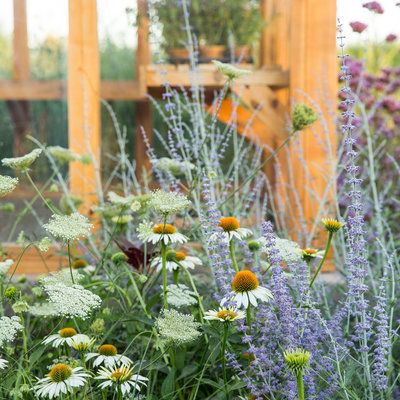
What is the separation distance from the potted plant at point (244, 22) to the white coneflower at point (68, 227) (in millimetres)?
2645

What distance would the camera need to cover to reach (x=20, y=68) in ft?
12.2

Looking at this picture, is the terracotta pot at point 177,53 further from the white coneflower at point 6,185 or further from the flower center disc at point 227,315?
the flower center disc at point 227,315

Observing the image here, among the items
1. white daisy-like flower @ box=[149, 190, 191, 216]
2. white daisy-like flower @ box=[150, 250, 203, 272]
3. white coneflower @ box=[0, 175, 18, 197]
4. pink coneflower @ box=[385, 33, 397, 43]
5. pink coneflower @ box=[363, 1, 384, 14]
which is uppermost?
pink coneflower @ box=[363, 1, 384, 14]

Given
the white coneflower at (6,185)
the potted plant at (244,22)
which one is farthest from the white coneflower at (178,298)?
the potted plant at (244,22)

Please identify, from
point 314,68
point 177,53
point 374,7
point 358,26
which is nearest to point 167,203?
point 358,26

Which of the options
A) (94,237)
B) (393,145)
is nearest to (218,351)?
(94,237)

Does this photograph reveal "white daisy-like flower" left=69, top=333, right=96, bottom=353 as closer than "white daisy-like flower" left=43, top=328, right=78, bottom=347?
Yes

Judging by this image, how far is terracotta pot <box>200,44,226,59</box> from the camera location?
13.6ft

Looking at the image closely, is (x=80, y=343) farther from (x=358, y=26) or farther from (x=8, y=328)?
(x=358, y=26)

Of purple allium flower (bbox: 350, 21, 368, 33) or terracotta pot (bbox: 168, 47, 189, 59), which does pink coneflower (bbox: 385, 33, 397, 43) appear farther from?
purple allium flower (bbox: 350, 21, 368, 33)

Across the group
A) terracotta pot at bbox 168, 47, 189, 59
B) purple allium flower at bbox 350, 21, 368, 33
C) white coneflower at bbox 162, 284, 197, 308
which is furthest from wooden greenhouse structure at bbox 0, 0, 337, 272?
white coneflower at bbox 162, 284, 197, 308

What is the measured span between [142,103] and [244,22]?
774mm

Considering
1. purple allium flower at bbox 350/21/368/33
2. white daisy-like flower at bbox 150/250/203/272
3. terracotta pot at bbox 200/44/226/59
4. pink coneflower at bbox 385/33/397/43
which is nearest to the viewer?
white daisy-like flower at bbox 150/250/203/272

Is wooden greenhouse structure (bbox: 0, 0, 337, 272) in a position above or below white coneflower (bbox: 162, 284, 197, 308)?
above
